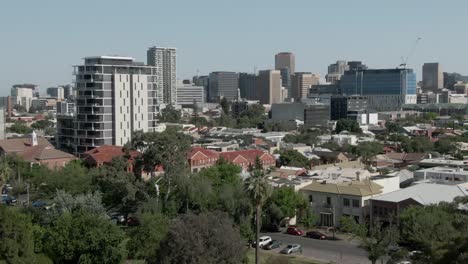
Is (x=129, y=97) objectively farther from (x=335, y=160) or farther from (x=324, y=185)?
(x=324, y=185)

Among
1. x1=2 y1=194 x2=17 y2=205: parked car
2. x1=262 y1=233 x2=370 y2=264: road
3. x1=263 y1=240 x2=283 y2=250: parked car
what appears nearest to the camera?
x1=262 y1=233 x2=370 y2=264: road

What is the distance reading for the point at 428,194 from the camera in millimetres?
48625

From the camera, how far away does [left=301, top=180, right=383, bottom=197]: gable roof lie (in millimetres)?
50406

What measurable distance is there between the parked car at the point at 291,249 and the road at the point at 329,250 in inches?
18.4

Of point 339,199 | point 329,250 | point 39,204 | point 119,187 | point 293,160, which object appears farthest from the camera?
point 293,160

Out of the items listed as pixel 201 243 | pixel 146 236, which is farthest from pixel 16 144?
pixel 201 243

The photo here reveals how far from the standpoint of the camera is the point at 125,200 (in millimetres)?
49031

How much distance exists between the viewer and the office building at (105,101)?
86.5 metres

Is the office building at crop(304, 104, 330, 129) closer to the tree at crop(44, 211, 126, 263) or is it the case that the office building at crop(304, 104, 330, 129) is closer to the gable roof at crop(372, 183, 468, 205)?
the gable roof at crop(372, 183, 468, 205)

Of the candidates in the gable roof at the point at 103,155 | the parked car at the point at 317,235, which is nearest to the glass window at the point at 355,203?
the parked car at the point at 317,235

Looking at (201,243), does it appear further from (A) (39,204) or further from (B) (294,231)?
(A) (39,204)

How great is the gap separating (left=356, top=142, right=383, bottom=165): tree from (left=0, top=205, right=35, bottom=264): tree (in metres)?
53.3

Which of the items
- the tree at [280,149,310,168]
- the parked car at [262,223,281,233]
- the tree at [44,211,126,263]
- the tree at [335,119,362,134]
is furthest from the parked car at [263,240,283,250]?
the tree at [335,119,362,134]

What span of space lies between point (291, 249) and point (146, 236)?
1036cm
